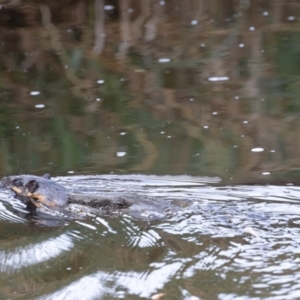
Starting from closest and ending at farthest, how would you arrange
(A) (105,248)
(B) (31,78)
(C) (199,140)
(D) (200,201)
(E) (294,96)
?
(A) (105,248) < (D) (200,201) < (C) (199,140) < (E) (294,96) < (B) (31,78)

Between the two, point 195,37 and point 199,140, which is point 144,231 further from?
point 195,37

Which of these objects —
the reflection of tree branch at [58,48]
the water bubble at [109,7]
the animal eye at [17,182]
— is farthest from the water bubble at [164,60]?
the animal eye at [17,182]

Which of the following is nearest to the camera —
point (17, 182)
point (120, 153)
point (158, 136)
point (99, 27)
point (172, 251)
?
point (172, 251)

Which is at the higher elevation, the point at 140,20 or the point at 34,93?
the point at 140,20

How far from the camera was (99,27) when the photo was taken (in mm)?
11188

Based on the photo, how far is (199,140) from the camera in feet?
21.7

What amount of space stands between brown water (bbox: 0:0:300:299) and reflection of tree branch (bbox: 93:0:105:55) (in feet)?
0.10

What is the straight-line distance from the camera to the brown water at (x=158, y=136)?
402 cm

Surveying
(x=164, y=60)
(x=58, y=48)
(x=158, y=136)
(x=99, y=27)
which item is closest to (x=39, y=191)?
(x=158, y=136)

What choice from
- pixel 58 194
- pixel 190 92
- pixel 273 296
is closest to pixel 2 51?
pixel 190 92

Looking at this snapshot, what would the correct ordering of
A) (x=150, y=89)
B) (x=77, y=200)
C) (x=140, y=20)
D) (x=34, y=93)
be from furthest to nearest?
(x=140, y=20) < (x=34, y=93) < (x=150, y=89) < (x=77, y=200)

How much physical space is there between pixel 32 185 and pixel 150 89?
10.7 feet

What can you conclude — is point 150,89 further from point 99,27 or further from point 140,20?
point 140,20

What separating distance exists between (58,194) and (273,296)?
2.14 meters
